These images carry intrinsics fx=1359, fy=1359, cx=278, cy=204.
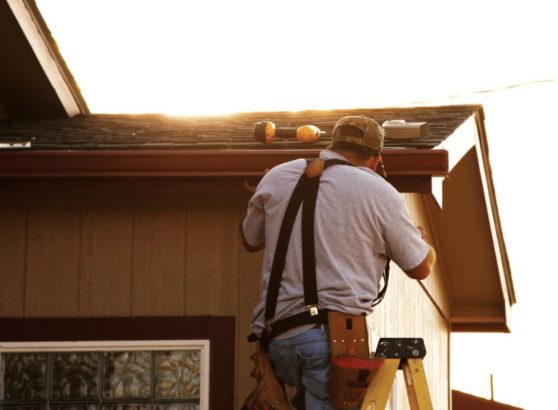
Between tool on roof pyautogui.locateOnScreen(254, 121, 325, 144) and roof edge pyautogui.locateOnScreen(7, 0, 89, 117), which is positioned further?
roof edge pyautogui.locateOnScreen(7, 0, 89, 117)

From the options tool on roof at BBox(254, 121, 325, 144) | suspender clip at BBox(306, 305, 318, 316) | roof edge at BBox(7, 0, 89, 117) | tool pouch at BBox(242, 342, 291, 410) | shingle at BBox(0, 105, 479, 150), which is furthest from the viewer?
roof edge at BBox(7, 0, 89, 117)

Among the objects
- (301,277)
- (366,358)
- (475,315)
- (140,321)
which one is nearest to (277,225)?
(301,277)

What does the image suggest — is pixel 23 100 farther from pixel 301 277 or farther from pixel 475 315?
pixel 475 315

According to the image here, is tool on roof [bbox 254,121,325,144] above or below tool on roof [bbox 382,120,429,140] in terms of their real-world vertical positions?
below

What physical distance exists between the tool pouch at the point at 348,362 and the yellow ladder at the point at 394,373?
44 mm

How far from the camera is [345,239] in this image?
598cm

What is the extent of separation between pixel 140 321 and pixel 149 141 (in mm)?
1244

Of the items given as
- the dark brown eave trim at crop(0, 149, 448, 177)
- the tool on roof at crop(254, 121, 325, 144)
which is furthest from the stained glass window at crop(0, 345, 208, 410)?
the tool on roof at crop(254, 121, 325, 144)

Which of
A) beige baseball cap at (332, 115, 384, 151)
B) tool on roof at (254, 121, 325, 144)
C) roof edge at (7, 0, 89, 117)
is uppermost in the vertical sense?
roof edge at (7, 0, 89, 117)

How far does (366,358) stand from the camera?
19.1 ft

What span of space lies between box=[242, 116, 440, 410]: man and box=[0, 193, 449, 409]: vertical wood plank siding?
1.93m

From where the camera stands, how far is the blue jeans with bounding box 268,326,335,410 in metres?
5.87

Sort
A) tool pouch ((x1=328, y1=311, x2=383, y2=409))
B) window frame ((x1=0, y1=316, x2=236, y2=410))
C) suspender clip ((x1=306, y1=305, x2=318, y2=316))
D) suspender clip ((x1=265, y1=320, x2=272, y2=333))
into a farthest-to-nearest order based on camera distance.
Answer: window frame ((x1=0, y1=316, x2=236, y2=410)), suspender clip ((x1=265, y1=320, x2=272, y2=333)), suspender clip ((x1=306, y1=305, x2=318, y2=316)), tool pouch ((x1=328, y1=311, x2=383, y2=409))

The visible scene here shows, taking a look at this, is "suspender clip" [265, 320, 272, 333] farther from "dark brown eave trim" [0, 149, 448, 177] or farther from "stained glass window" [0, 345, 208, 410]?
"stained glass window" [0, 345, 208, 410]
